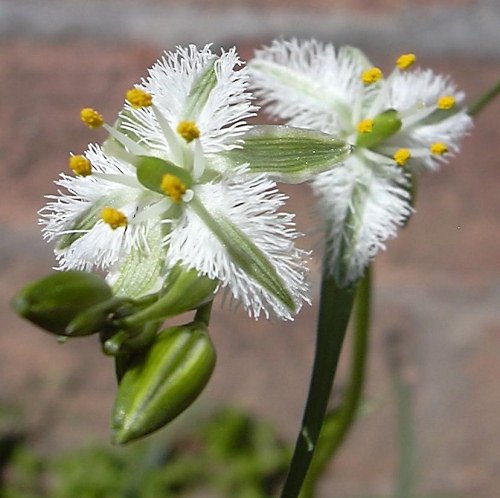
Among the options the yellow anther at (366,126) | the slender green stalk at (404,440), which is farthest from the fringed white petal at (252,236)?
the slender green stalk at (404,440)

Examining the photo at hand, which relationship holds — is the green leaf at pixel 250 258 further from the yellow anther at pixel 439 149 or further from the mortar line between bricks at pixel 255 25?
the mortar line between bricks at pixel 255 25

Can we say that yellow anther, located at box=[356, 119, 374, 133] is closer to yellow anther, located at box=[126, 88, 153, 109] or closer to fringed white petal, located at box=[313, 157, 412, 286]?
fringed white petal, located at box=[313, 157, 412, 286]

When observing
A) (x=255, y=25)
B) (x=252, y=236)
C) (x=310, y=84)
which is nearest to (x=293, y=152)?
(x=252, y=236)

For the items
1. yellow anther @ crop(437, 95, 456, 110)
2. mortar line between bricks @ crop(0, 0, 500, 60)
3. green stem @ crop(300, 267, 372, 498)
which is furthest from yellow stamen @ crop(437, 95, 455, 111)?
mortar line between bricks @ crop(0, 0, 500, 60)

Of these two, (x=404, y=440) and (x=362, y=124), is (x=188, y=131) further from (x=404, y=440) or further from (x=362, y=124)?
(x=404, y=440)

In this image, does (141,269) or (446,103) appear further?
(446,103)

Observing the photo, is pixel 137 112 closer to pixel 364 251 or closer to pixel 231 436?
pixel 364 251
